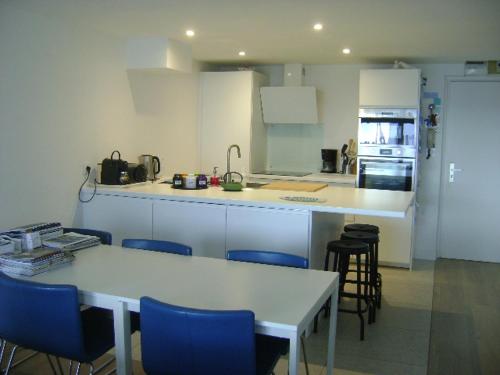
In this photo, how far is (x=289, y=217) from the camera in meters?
3.53

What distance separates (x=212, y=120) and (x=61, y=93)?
231cm

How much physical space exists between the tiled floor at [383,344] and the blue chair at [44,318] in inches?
38.6

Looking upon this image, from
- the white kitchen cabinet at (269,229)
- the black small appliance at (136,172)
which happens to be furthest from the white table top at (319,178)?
the white kitchen cabinet at (269,229)

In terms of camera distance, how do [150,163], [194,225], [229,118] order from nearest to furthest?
[194,225] < [150,163] < [229,118]

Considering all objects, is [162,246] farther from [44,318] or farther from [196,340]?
[196,340]

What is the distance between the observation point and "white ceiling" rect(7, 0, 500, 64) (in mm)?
3330

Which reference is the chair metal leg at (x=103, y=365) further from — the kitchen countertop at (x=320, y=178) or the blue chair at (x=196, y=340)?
the kitchen countertop at (x=320, y=178)

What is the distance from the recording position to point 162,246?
9.68 feet

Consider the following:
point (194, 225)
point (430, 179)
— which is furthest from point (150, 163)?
point (430, 179)

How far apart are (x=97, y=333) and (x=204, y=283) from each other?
0.59 meters

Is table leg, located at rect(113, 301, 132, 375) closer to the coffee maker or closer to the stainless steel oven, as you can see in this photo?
the stainless steel oven

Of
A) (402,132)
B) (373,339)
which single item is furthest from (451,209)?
(373,339)

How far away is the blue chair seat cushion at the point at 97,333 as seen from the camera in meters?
2.21

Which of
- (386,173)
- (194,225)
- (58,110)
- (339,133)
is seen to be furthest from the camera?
(339,133)
